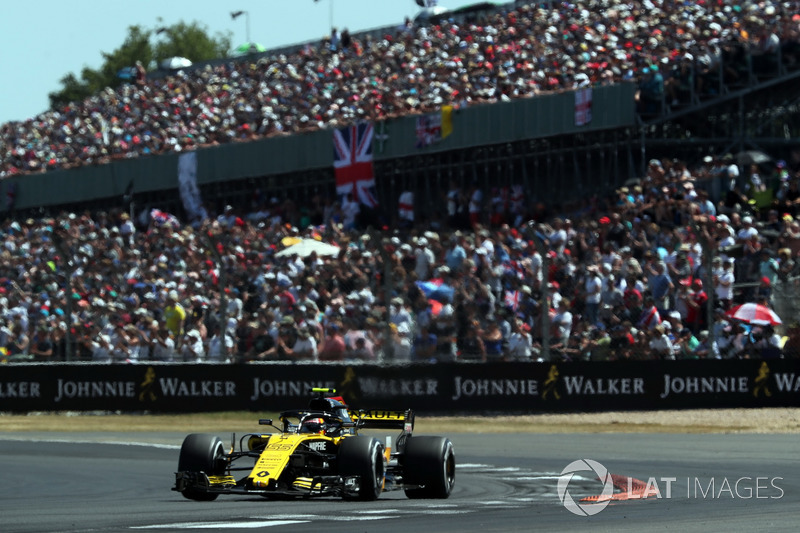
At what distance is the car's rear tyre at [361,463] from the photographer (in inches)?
380

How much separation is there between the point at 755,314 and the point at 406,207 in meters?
13.7

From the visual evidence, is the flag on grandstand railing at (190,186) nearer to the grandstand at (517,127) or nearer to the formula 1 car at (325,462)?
the grandstand at (517,127)

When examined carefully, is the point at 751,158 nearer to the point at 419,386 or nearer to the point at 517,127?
the point at 517,127

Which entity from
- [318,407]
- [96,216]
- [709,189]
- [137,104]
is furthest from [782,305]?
[137,104]

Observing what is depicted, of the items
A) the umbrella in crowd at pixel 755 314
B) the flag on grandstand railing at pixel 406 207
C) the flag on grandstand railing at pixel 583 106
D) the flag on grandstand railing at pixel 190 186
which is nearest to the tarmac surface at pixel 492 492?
the umbrella in crowd at pixel 755 314

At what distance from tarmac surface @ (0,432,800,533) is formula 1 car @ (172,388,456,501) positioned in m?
0.14

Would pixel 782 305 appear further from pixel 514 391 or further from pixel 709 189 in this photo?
pixel 709 189

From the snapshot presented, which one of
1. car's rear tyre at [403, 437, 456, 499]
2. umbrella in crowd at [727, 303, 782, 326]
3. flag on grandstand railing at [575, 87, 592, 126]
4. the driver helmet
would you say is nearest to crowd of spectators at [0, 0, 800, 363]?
umbrella in crowd at [727, 303, 782, 326]

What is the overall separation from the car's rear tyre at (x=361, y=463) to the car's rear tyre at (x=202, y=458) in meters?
0.96

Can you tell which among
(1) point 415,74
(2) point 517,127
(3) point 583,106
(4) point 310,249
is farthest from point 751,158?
(1) point 415,74

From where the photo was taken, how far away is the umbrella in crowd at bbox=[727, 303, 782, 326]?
17.6m

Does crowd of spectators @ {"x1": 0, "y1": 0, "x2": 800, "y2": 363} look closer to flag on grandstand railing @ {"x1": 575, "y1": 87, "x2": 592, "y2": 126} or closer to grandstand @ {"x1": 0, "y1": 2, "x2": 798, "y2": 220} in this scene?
grandstand @ {"x1": 0, "y1": 2, "x2": 798, "y2": 220}

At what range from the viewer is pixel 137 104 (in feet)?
147

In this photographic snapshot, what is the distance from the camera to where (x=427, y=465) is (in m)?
10.1
